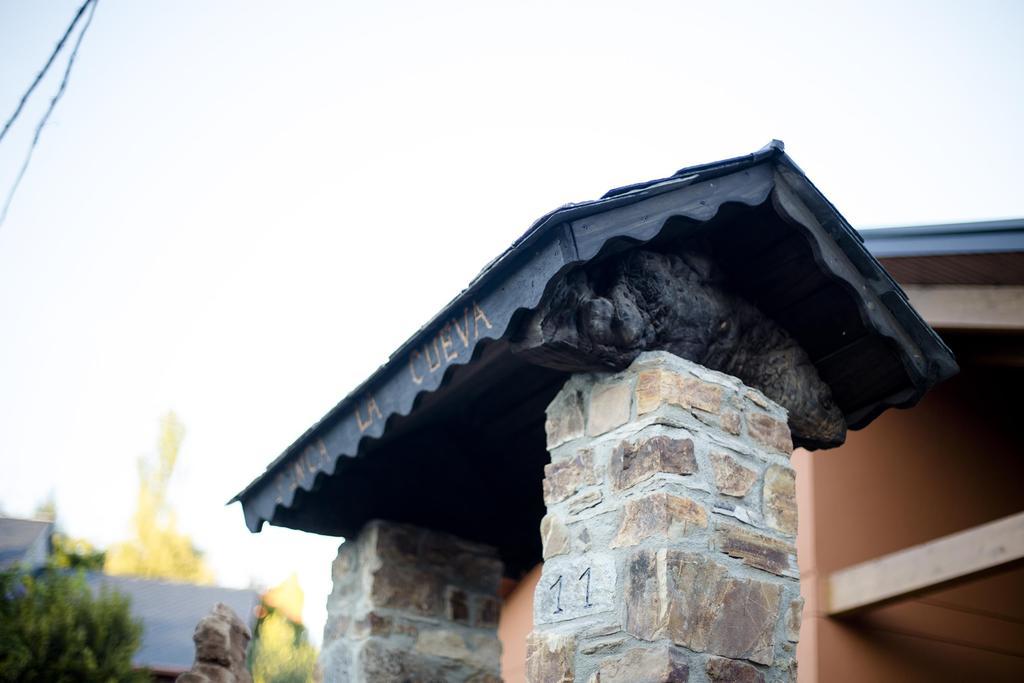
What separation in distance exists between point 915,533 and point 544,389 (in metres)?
3.45

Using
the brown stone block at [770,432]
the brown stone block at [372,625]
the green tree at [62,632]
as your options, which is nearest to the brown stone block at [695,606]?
the brown stone block at [770,432]

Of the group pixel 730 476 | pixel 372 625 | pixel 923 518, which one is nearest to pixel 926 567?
pixel 923 518

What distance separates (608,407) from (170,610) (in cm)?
1295

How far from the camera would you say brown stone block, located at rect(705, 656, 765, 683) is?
2508 mm

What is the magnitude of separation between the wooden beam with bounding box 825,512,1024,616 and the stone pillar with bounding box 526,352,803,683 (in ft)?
6.56

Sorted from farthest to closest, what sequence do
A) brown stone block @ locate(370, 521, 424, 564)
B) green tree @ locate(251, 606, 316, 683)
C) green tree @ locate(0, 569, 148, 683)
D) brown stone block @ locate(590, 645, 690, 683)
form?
green tree @ locate(251, 606, 316, 683)
green tree @ locate(0, 569, 148, 683)
brown stone block @ locate(370, 521, 424, 564)
brown stone block @ locate(590, 645, 690, 683)

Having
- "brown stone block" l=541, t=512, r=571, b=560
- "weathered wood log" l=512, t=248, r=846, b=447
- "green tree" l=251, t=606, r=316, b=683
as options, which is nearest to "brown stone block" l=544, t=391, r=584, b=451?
"weathered wood log" l=512, t=248, r=846, b=447

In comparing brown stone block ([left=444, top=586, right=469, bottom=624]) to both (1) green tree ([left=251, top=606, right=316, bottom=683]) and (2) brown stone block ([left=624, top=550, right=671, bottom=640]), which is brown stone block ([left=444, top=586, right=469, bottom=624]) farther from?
(1) green tree ([left=251, top=606, right=316, bottom=683])

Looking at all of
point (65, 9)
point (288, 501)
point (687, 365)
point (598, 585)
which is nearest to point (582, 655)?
point (598, 585)

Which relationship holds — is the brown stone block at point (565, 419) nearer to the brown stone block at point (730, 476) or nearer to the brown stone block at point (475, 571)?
the brown stone block at point (730, 476)

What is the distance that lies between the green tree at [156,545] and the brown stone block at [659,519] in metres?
21.5

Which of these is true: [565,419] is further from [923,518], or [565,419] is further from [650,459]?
[923,518]

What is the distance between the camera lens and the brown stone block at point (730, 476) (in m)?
2.78

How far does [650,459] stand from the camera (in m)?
2.68
